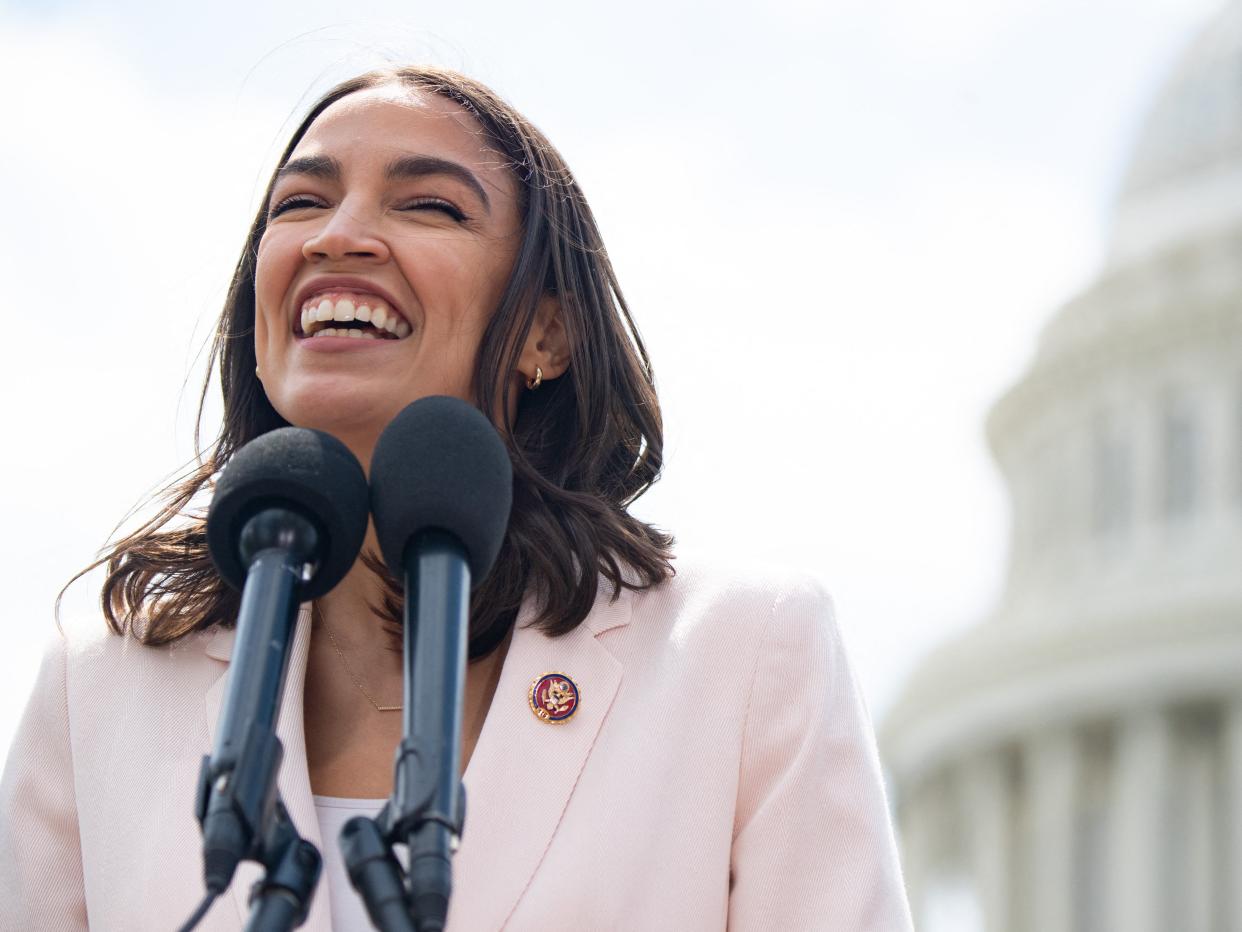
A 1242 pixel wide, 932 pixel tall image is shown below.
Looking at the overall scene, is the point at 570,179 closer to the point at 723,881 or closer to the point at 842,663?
the point at 842,663

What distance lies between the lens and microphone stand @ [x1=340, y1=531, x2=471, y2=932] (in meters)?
2.95

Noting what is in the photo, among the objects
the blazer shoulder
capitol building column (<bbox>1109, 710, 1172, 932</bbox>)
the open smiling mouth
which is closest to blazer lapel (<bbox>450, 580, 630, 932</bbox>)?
the blazer shoulder

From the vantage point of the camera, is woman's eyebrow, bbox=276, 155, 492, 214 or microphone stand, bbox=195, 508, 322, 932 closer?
microphone stand, bbox=195, 508, 322, 932

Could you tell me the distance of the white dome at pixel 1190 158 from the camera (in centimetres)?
6331

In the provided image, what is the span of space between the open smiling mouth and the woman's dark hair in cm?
27

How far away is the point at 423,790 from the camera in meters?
3.03

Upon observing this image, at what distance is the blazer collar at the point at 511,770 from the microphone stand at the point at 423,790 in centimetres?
106

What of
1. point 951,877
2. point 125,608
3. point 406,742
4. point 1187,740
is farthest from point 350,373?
point 951,877

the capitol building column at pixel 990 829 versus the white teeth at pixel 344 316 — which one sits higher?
the capitol building column at pixel 990 829

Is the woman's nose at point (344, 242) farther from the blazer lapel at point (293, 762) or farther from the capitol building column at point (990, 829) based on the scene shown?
the capitol building column at point (990, 829)

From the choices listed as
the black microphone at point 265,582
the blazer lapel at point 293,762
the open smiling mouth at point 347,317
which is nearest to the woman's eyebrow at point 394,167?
the open smiling mouth at point 347,317

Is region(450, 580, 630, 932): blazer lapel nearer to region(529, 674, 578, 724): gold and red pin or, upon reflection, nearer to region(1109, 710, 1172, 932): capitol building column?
region(529, 674, 578, 724): gold and red pin

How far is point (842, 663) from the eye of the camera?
4.70 meters

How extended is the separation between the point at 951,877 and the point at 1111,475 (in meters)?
11.1
